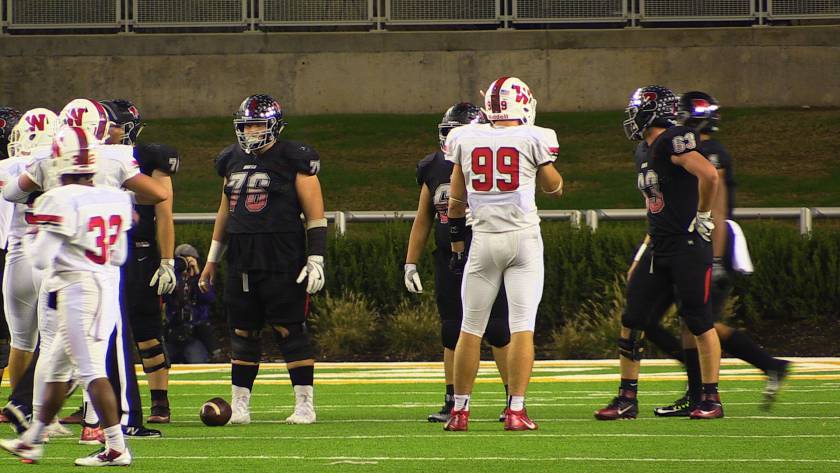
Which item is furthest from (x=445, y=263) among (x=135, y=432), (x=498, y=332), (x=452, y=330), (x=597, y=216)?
(x=597, y=216)

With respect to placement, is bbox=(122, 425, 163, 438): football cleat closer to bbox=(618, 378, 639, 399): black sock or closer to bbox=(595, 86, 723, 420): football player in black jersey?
bbox=(595, 86, 723, 420): football player in black jersey

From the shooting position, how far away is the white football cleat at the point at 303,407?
950 centimetres

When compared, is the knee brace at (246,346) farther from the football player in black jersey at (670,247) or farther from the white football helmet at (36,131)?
the football player in black jersey at (670,247)

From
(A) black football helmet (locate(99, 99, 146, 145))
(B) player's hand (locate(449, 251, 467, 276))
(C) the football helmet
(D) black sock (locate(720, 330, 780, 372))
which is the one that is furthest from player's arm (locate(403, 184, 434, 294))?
(C) the football helmet

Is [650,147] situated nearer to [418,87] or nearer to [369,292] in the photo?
[369,292]

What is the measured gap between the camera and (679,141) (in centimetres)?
915

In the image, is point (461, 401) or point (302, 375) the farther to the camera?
point (302, 375)

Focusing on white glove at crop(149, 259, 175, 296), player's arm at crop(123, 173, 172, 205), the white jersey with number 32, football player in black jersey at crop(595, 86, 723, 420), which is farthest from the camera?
football player in black jersey at crop(595, 86, 723, 420)

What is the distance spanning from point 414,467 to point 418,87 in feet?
80.1

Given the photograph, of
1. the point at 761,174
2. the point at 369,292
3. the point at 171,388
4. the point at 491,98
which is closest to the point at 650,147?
the point at 491,98

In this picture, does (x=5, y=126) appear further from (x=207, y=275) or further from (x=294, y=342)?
(x=294, y=342)

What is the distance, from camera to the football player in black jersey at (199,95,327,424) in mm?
9547

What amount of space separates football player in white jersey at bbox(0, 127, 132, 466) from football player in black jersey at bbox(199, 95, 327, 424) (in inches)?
94.6

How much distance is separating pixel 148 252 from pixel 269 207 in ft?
2.60
